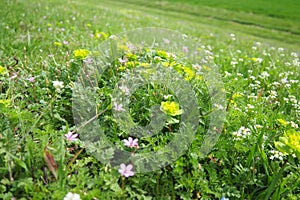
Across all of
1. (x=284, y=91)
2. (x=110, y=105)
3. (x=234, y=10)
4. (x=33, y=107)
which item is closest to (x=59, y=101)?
(x=33, y=107)

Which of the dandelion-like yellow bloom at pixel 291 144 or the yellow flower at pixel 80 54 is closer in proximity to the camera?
the dandelion-like yellow bloom at pixel 291 144

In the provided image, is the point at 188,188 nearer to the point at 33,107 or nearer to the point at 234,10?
the point at 33,107

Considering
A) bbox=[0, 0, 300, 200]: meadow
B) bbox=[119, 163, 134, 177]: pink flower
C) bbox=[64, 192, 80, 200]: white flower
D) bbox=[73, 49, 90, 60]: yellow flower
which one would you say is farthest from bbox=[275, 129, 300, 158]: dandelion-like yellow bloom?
bbox=[73, 49, 90, 60]: yellow flower

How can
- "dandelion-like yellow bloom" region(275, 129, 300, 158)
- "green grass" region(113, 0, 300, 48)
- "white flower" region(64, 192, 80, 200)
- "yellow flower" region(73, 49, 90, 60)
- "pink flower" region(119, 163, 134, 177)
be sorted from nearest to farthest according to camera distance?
"white flower" region(64, 192, 80, 200) < "pink flower" region(119, 163, 134, 177) < "dandelion-like yellow bloom" region(275, 129, 300, 158) < "yellow flower" region(73, 49, 90, 60) < "green grass" region(113, 0, 300, 48)

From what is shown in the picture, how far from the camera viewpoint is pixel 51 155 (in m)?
1.78

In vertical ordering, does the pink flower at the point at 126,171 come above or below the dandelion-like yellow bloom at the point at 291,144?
below

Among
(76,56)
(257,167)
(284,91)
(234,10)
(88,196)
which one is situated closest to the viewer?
(88,196)

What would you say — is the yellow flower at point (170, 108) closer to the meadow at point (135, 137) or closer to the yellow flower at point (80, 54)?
the meadow at point (135, 137)

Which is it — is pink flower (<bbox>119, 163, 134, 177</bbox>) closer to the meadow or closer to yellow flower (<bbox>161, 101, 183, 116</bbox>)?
the meadow

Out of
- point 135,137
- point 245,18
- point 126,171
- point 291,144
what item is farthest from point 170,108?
point 245,18

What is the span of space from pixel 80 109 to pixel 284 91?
2886 mm

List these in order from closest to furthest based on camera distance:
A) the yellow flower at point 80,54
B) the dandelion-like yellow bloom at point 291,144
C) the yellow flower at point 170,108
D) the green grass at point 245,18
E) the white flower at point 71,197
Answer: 1. the white flower at point 71,197
2. the dandelion-like yellow bloom at point 291,144
3. the yellow flower at point 170,108
4. the yellow flower at point 80,54
5. the green grass at point 245,18

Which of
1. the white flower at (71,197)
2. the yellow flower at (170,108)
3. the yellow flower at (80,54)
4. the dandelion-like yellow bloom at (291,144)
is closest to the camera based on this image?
the white flower at (71,197)

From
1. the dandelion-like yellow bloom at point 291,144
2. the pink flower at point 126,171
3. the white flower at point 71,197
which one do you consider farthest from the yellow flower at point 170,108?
the white flower at point 71,197
